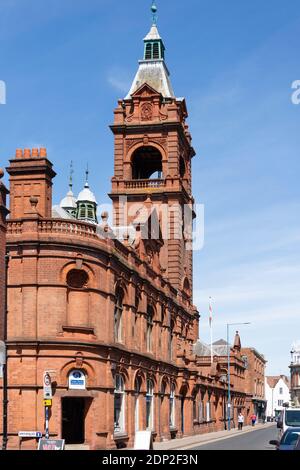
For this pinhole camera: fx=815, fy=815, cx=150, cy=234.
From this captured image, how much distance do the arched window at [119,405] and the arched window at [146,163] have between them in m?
30.0

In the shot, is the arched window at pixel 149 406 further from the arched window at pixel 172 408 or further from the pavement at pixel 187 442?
the arched window at pixel 172 408

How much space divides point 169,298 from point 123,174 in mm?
15281

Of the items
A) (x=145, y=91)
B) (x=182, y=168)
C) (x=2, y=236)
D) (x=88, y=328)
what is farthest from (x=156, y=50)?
(x=2, y=236)

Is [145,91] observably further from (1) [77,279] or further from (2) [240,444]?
(1) [77,279]

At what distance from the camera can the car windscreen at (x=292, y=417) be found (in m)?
35.2

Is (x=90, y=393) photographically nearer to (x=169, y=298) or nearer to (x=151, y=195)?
(x=169, y=298)

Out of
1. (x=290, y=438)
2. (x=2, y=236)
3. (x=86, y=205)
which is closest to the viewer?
(x=290, y=438)

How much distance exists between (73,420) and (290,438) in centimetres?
1749

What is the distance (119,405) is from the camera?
137 feet

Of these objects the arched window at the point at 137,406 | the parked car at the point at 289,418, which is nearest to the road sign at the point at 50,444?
the parked car at the point at 289,418
